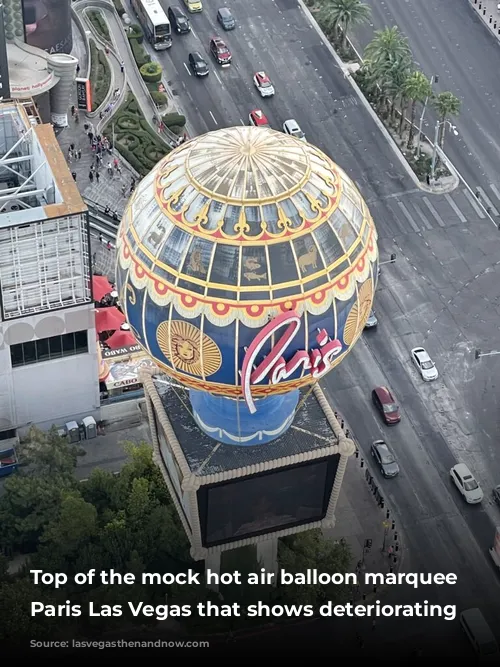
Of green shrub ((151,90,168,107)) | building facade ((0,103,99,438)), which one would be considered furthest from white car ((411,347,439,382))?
green shrub ((151,90,168,107))

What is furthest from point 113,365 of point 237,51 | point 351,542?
point 237,51

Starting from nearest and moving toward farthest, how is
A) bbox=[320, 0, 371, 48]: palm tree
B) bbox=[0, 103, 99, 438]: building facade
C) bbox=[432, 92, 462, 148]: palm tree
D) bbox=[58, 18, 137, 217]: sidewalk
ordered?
bbox=[0, 103, 99, 438]: building facade
bbox=[58, 18, 137, 217]: sidewalk
bbox=[432, 92, 462, 148]: palm tree
bbox=[320, 0, 371, 48]: palm tree

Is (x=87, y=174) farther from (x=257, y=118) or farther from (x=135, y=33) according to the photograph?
(x=135, y=33)

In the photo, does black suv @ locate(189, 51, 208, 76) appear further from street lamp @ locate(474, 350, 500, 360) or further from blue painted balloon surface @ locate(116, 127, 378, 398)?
blue painted balloon surface @ locate(116, 127, 378, 398)

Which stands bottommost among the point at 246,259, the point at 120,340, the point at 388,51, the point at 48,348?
the point at 120,340

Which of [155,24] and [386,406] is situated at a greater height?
[155,24]

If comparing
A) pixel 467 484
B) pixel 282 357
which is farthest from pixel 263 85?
pixel 282 357

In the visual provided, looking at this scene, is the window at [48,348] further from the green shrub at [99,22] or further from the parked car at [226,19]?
the parked car at [226,19]

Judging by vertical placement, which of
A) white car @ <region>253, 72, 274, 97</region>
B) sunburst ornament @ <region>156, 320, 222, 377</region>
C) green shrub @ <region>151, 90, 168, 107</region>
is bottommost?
green shrub @ <region>151, 90, 168, 107</region>
